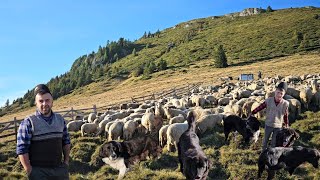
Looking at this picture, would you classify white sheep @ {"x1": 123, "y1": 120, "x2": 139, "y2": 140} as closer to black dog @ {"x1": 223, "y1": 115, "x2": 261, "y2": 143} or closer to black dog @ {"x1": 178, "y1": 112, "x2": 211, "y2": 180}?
black dog @ {"x1": 223, "y1": 115, "x2": 261, "y2": 143}

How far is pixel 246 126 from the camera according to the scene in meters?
12.4

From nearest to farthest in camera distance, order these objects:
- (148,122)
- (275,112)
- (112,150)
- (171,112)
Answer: (275,112), (112,150), (148,122), (171,112)

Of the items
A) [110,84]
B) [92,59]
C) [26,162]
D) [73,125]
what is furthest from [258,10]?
[26,162]

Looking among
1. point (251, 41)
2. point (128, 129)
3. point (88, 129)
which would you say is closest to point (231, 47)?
point (251, 41)

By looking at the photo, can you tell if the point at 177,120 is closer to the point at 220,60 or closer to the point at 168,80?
the point at 168,80

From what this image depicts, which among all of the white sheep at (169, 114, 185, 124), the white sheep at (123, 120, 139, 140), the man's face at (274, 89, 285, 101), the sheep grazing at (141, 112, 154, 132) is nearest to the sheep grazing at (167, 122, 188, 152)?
the white sheep at (169, 114, 185, 124)

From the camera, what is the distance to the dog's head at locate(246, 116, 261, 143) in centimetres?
1223

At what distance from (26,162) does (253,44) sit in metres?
98.3

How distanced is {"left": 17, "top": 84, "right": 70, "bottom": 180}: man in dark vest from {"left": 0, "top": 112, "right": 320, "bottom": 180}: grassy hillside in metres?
5.38

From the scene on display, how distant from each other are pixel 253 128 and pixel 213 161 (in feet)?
6.13

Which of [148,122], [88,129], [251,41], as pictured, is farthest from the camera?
[251,41]

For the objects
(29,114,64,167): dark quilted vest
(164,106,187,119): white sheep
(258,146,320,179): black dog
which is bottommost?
(258,146,320,179): black dog

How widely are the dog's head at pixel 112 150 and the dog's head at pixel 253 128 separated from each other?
450 cm

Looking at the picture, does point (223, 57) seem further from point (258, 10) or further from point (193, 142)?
point (258, 10)
